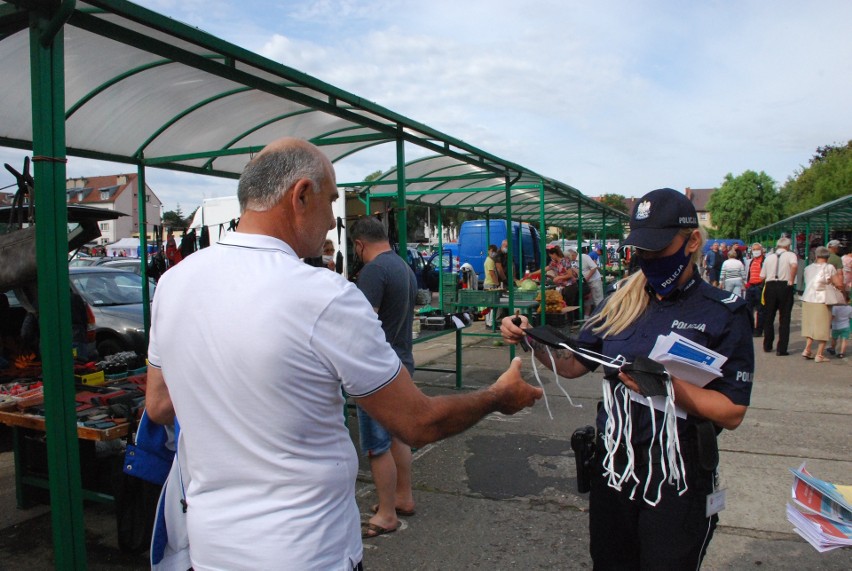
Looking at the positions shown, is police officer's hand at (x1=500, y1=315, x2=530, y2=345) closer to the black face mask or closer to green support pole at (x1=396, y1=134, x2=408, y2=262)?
the black face mask

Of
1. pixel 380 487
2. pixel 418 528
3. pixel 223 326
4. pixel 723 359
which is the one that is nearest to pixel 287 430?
pixel 223 326

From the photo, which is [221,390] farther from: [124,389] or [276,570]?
[124,389]

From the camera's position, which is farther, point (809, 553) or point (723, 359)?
point (809, 553)

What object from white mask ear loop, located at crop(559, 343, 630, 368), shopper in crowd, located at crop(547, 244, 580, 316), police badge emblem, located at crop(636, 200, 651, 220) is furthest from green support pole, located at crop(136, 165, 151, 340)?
shopper in crowd, located at crop(547, 244, 580, 316)

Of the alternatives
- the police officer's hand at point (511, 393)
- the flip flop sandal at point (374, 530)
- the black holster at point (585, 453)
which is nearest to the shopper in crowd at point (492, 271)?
the flip flop sandal at point (374, 530)

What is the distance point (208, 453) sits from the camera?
143 centimetres

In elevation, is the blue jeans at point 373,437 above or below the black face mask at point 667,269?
below

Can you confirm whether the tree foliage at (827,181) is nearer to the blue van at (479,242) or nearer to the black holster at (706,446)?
the blue van at (479,242)

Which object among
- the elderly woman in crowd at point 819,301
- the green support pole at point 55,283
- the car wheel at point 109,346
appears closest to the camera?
the green support pole at point 55,283

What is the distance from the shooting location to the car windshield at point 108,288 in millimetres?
8570

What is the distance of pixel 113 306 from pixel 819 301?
1046 centimetres

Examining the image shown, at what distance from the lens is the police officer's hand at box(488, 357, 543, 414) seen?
1726 millimetres

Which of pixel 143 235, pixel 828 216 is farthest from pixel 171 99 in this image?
pixel 828 216

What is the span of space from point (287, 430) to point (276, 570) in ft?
1.01
